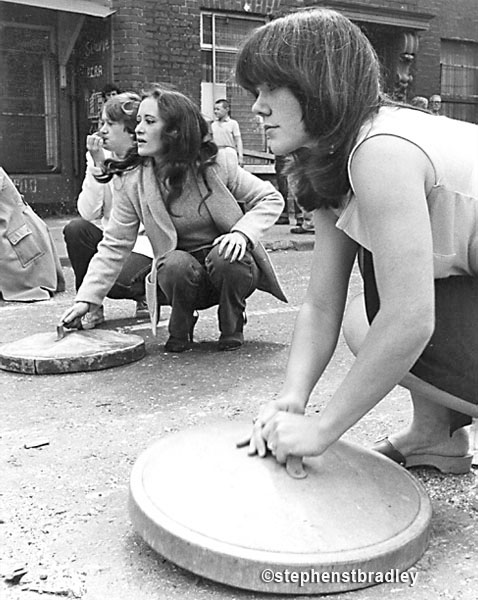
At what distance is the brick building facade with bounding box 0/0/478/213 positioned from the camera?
36.1ft

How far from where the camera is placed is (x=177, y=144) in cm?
385

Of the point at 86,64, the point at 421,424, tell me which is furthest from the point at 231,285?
the point at 86,64

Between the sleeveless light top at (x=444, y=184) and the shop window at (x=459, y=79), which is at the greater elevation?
the shop window at (x=459, y=79)

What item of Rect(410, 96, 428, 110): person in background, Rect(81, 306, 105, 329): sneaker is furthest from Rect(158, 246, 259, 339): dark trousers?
Rect(410, 96, 428, 110): person in background

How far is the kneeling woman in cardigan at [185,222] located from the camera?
384cm

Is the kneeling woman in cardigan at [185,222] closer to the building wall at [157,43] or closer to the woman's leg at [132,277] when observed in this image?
the woman's leg at [132,277]

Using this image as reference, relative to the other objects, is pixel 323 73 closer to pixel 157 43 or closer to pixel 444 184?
pixel 444 184

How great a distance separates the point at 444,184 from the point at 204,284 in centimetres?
224

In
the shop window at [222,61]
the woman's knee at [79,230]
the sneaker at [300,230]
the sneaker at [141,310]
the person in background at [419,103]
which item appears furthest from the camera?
the shop window at [222,61]

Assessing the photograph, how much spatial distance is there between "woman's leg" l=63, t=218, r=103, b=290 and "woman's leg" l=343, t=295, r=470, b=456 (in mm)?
2737

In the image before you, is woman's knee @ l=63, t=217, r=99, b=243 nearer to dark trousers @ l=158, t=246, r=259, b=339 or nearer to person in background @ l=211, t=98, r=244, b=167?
dark trousers @ l=158, t=246, r=259, b=339

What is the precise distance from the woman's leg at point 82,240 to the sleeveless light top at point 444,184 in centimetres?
305

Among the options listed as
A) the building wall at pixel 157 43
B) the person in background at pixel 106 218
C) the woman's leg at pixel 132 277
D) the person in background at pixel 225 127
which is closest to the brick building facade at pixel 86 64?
the building wall at pixel 157 43

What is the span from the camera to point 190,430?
216cm
